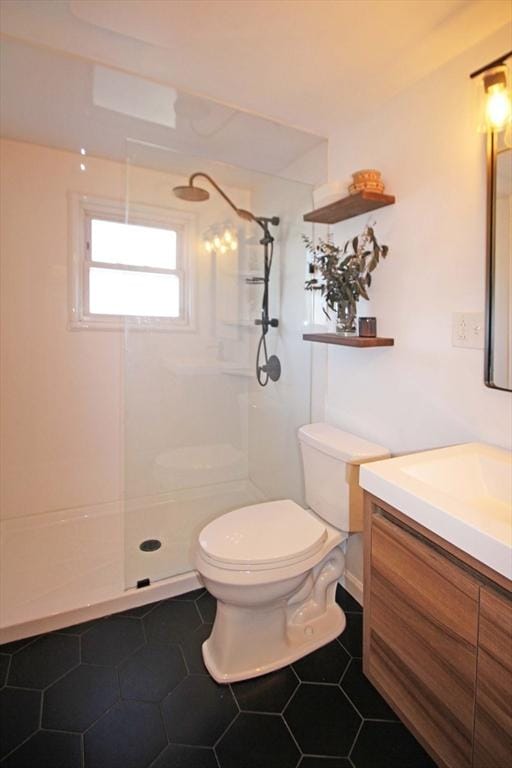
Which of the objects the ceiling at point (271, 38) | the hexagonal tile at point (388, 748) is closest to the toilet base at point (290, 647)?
the hexagonal tile at point (388, 748)

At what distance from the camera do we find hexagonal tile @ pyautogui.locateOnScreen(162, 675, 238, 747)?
126cm

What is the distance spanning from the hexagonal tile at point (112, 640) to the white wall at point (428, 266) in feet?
4.28

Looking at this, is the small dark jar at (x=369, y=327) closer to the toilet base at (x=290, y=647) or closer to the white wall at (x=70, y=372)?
the white wall at (x=70, y=372)

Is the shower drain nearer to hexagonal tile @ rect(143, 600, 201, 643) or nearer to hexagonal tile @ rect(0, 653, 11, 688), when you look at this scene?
hexagonal tile @ rect(143, 600, 201, 643)

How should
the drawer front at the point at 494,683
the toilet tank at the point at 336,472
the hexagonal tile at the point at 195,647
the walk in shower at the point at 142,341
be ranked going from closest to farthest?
the drawer front at the point at 494,683 < the hexagonal tile at the point at 195,647 < the toilet tank at the point at 336,472 < the walk in shower at the point at 142,341

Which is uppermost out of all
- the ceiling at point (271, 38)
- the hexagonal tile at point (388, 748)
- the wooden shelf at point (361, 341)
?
the ceiling at point (271, 38)

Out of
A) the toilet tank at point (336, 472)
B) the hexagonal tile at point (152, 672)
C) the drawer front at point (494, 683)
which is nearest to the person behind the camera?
the drawer front at point (494, 683)

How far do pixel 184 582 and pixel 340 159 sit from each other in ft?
7.20

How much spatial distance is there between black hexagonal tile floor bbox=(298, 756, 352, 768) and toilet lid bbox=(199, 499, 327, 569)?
0.54 meters

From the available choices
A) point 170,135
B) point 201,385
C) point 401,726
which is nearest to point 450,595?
point 401,726

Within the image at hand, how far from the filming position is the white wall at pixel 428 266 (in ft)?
4.38

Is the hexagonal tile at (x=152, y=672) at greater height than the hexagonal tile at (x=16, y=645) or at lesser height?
lesser

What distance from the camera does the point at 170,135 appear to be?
204 centimetres

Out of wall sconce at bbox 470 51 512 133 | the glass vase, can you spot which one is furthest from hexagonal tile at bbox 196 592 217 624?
wall sconce at bbox 470 51 512 133
